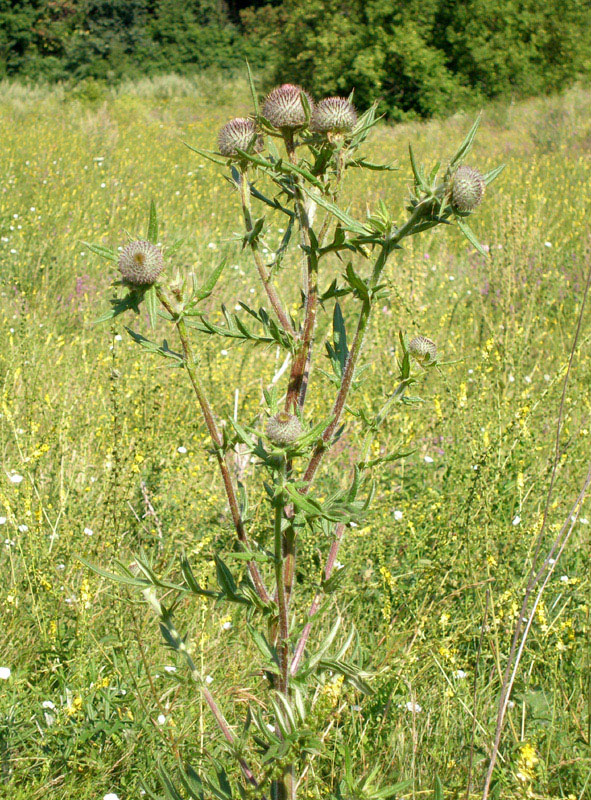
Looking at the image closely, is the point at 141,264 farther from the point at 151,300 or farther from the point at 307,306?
the point at 307,306

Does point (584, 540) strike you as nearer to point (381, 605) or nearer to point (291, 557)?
point (381, 605)

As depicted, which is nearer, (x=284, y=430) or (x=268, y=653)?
(x=284, y=430)

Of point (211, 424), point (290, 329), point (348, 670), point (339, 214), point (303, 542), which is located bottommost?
point (303, 542)

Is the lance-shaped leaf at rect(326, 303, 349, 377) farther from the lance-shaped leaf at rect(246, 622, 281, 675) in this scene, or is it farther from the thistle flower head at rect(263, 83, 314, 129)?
the lance-shaped leaf at rect(246, 622, 281, 675)

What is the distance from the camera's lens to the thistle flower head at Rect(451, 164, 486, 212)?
1.16 meters

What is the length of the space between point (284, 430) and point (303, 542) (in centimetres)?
139

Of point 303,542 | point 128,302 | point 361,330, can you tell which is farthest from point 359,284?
point 303,542

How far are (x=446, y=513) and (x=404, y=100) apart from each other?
1887 centimetres

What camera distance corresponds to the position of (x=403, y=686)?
6.67 feet

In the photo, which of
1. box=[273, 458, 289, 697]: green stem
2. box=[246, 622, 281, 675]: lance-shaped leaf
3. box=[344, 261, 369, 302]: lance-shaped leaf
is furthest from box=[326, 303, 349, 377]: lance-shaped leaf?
box=[246, 622, 281, 675]: lance-shaped leaf

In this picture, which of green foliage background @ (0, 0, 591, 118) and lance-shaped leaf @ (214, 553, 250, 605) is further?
green foliage background @ (0, 0, 591, 118)

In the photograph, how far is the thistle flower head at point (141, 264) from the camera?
3.88ft

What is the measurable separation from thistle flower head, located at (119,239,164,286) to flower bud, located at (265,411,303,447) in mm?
332

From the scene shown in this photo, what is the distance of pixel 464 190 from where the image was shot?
1163 mm
